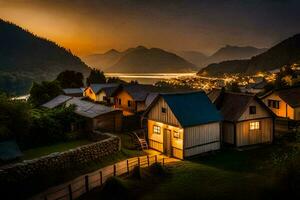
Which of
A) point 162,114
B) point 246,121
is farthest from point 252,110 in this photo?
point 162,114

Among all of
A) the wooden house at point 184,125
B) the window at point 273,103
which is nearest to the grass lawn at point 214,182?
the wooden house at point 184,125

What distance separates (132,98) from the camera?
2218 inches

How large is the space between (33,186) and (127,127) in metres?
21.3

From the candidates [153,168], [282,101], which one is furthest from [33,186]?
[282,101]

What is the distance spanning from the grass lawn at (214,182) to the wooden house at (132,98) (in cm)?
2525

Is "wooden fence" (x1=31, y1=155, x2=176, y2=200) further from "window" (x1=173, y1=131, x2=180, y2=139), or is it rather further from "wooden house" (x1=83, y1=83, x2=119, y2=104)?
"wooden house" (x1=83, y1=83, x2=119, y2=104)

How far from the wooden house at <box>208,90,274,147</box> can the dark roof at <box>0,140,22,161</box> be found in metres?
21.5

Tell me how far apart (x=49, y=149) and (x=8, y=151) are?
6003 mm

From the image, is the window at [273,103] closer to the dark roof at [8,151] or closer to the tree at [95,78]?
the dark roof at [8,151]

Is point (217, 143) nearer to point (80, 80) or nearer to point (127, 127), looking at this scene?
point (127, 127)

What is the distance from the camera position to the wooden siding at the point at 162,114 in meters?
32.9

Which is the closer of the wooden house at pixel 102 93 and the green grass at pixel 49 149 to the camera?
the green grass at pixel 49 149

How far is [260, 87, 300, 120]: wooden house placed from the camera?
52562 millimetres

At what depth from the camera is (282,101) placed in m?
54.2
